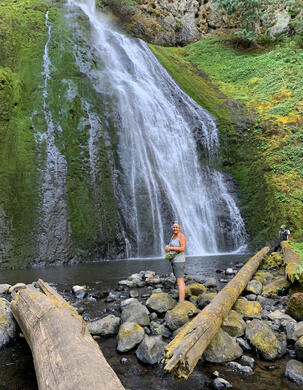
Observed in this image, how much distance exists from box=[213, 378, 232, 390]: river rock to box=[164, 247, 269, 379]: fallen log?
35 centimetres

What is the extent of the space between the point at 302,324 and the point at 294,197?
1208 centimetres

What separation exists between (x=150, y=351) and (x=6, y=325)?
2.30 meters

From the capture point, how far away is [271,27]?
30.6 m

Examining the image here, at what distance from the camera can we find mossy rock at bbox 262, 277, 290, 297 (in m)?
6.17

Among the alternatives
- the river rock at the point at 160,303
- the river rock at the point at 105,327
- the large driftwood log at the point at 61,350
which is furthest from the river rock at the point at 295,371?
the river rock at the point at 105,327

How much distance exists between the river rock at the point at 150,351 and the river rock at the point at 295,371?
1.46 metres

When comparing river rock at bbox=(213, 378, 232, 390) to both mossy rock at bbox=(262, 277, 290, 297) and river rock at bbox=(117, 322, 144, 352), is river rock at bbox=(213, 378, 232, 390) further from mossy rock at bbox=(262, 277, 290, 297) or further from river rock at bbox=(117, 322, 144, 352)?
mossy rock at bbox=(262, 277, 290, 297)

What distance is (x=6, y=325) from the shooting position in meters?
4.44

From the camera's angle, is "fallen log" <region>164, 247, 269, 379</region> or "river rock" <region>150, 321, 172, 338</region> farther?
"river rock" <region>150, 321, 172, 338</region>

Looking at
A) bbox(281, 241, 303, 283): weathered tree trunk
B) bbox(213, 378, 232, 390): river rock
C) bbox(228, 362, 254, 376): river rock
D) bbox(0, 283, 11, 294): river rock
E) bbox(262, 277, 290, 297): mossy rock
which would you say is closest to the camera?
bbox(213, 378, 232, 390): river rock

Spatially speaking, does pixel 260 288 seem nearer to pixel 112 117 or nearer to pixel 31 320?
pixel 31 320

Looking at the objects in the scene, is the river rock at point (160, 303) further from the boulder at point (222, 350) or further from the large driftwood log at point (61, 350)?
the large driftwood log at point (61, 350)

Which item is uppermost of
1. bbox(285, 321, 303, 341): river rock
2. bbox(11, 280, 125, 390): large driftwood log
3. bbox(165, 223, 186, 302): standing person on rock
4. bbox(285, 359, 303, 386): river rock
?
bbox(165, 223, 186, 302): standing person on rock

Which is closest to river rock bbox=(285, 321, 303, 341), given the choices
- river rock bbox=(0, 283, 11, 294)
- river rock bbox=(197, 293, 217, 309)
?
river rock bbox=(197, 293, 217, 309)
